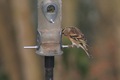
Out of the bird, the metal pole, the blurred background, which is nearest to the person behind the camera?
the metal pole

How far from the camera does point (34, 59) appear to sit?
7.42 meters

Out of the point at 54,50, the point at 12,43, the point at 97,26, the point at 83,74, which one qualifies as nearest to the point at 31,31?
the point at 12,43

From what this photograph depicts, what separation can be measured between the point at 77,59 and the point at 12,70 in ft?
3.36

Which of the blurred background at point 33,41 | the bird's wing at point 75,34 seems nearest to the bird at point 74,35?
the bird's wing at point 75,34

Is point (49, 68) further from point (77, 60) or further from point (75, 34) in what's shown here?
point (77, 60)

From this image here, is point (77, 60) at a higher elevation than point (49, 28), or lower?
lower

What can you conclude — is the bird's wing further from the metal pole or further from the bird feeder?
the metal pole

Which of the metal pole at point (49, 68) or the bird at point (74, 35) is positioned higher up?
the bird at point (74, 35)

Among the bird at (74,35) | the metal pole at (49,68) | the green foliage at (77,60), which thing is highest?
the bird at (74,35)

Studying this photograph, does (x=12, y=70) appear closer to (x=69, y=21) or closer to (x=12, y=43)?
(x=12, y=43)

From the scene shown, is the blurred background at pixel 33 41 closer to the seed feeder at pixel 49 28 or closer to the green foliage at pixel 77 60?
the green foliage at pixel 77 60

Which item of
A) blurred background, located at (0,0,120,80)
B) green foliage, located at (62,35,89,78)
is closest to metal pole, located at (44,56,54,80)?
blurred background, located at (0,0,120,80)

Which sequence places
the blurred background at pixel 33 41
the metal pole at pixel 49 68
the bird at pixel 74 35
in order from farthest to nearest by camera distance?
the blurred background at pixel 33 41
the bird at pixel 74 35
the metal pole at pixel 49 68

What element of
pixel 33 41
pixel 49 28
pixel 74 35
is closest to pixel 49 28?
pixel 49 28
